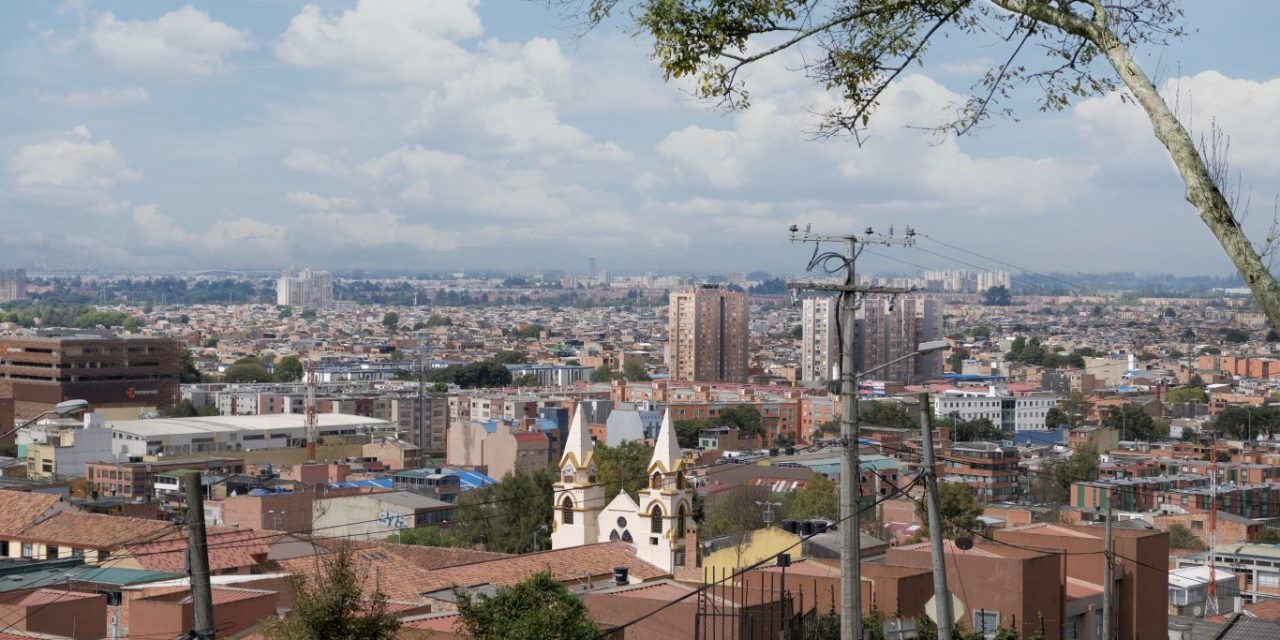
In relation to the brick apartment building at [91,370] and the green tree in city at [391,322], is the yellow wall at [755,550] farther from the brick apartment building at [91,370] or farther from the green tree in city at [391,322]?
the green tree in city at [391,322]

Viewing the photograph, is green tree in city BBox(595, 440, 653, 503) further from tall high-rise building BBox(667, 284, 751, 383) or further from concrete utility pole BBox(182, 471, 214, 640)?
tall high-rise building BBox(667, 284, 751, 383)

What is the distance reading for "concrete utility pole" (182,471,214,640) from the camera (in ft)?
18.0

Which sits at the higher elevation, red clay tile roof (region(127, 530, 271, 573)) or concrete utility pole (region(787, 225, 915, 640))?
concrete utility pole (region(787, 225, 915, 640))

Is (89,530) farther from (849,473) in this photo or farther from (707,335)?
(707,335)

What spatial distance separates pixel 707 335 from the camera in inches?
3531

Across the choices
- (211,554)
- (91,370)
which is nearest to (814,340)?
(91,370)

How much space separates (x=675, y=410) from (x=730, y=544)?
121ft

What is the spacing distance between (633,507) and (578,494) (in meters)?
0.71

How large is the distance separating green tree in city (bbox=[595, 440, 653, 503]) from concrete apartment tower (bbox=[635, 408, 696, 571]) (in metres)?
7.95

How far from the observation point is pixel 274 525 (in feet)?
88.3

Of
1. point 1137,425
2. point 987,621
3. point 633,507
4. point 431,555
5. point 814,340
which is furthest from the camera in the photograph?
point 814,340

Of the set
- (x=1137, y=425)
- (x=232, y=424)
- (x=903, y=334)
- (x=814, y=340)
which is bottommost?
(x=1137, y=425)

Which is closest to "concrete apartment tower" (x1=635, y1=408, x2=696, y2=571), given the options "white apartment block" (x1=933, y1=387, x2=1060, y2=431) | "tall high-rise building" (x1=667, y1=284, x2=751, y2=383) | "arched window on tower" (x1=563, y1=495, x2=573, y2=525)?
"arched window on tower" (x1=563, y1=495, x2=573, y2=525)

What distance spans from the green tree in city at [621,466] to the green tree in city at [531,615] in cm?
1521
